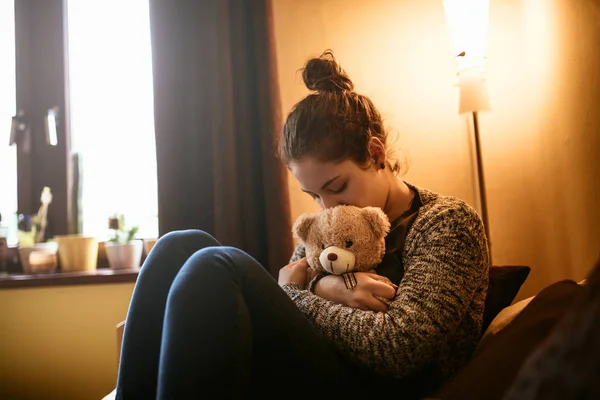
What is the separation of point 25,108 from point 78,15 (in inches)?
→ 18.0

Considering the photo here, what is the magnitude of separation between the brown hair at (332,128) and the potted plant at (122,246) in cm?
94

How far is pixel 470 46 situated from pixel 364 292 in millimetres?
898

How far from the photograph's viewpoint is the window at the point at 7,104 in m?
1.97

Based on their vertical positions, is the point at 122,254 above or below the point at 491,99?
below

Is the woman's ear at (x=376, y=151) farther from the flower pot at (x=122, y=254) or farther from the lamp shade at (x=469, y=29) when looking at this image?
the flower pot at (x=122, y=254)

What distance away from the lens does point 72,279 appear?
170 cm

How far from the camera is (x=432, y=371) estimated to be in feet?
2.96

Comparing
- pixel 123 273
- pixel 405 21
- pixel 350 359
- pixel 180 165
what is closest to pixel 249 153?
pixel 180 165

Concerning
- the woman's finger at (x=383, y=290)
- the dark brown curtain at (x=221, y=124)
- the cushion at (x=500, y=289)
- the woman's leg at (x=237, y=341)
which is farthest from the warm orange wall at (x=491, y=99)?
the woman's leg at (x=237, y=341)

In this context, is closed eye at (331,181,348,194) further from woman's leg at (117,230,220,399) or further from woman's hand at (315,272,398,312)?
woman's leg at (117,230,220,399)

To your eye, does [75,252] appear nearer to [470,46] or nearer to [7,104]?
[7,104]

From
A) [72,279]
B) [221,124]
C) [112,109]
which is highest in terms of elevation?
[112,109]

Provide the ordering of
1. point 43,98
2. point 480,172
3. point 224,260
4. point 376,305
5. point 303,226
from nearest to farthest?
point 224,260, point 376,305, point 303,226, point 480,172, point 43,98

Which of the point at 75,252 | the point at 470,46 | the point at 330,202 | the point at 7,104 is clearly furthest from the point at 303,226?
the point at 7,104
